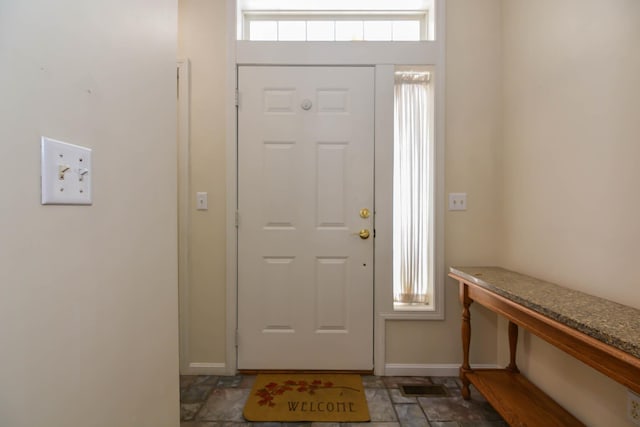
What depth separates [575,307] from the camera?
1.15 metres

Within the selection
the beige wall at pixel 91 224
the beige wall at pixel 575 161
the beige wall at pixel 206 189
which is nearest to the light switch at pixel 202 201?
the beige wall at pixel 206 189

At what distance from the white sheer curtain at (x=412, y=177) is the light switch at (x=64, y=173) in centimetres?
180

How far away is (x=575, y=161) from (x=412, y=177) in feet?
2.91

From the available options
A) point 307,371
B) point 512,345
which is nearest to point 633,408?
point 512,345

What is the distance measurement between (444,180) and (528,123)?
0.57 metres

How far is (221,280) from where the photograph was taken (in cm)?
211

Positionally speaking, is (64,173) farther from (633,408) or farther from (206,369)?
(633,408)

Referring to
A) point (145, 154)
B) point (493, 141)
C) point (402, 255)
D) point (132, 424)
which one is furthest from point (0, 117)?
point (493, 141)

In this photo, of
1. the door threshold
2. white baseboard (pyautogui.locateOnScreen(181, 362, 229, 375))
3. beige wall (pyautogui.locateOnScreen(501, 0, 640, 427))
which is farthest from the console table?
white baseboard (pyautogui.locateOnScreen(181, 362, 229, 375))

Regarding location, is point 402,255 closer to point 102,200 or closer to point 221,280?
point 221,280

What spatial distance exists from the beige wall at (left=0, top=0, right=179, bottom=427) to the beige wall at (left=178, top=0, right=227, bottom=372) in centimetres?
102

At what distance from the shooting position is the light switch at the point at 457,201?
2088 mm

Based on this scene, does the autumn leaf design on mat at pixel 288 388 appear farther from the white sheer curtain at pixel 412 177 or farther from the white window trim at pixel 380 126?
the white sheer curtain at pixel 412 177

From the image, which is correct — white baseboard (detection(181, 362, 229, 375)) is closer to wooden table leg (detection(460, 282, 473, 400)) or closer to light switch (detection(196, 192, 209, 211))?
light switch (detection(196, 192, 209, 211))
